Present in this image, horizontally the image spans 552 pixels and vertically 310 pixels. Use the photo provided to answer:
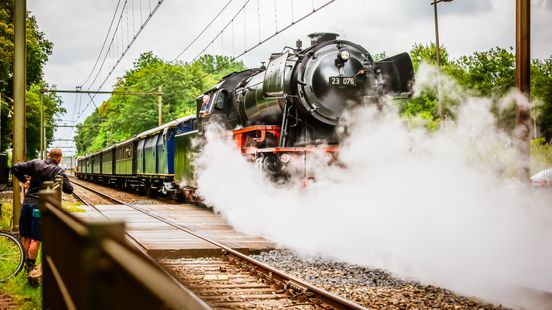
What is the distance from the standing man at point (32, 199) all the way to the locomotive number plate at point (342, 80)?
5.59 m

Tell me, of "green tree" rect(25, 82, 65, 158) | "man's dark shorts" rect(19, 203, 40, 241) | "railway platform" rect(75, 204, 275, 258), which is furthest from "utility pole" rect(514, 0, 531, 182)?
"green tree" rect(25, 82, 65, 158)

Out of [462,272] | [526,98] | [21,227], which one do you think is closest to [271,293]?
[462,272]

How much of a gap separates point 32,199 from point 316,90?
5.69 m

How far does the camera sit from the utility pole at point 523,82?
910 centimetres

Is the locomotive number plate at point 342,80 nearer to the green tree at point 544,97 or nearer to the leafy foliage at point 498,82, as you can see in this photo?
the leafy foliage at point 498,82

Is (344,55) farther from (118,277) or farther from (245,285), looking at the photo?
(118,277)

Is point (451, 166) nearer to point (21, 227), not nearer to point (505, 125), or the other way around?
point (21, 227)

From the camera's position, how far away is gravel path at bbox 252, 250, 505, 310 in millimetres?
5699

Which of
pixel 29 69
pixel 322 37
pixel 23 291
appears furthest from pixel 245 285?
pixel 29 69

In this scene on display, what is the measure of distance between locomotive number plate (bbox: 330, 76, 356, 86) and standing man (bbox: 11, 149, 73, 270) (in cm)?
559

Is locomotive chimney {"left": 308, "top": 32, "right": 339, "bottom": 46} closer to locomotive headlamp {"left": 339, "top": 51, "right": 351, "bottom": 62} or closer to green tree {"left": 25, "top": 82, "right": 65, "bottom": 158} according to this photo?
locomotive headlamp {"left": 339, "top": 51, "right": 351, "bottom": 62}

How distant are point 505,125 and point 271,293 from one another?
1162 cm

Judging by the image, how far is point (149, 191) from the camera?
85.3 ft

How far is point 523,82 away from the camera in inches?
363
